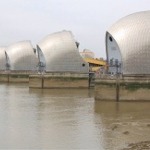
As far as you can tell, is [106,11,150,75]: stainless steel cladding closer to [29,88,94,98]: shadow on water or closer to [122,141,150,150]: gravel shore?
[29,88,94,98]: shadow on water

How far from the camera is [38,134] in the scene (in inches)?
634

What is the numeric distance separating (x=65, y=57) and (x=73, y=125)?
25346 mm

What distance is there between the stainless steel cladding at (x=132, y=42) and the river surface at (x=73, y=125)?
316 cm

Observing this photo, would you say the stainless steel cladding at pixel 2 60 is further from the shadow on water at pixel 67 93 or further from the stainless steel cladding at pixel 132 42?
the stainless steel cladding at pixel 132 42

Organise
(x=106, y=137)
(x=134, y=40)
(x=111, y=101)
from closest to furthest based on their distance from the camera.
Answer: (x=106, y=137)
(x=111, y=101)
(x=134, y=40)

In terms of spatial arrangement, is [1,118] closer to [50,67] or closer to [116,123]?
[116,123]

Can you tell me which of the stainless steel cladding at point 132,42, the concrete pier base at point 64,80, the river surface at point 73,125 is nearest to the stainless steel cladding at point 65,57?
the concrete pier base at point 64,80

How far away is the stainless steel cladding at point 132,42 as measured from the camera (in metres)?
28.6

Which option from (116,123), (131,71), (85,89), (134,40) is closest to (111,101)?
(131,71)

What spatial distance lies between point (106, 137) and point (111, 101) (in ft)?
38.4

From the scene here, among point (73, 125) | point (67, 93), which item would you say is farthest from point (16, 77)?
point (73, 125)

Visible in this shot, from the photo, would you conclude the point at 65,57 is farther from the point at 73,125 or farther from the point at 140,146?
the point at 140,146

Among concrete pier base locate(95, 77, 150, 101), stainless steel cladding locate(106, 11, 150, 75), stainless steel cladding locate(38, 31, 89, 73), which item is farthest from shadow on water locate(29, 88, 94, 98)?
concrete pier base locate(95, 77, 150, 101)

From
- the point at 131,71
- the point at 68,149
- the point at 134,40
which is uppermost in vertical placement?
the point at 134,40
